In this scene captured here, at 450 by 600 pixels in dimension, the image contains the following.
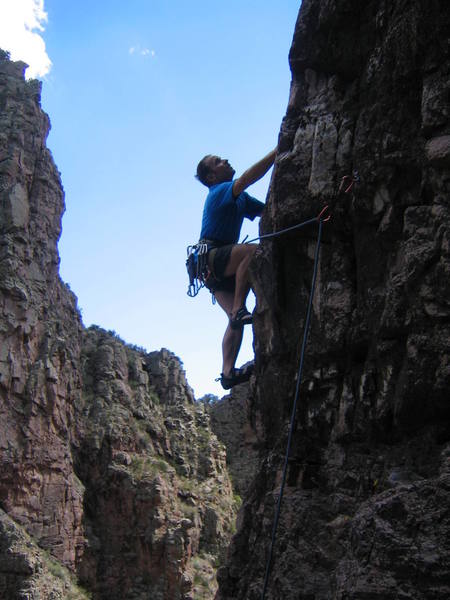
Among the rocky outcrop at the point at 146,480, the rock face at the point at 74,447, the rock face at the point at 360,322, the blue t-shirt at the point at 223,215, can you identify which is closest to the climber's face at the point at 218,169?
the blue t-shirt at the point at 223,215

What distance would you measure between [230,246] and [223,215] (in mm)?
450

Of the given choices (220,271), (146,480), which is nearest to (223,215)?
(220,271)

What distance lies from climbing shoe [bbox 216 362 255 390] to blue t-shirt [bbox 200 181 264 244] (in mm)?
1473

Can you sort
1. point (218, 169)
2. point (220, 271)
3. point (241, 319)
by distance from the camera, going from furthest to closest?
point (218, 169), point (220, 271), point (241, 319)

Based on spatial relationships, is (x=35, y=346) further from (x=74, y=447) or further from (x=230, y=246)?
(x=230, y=246)

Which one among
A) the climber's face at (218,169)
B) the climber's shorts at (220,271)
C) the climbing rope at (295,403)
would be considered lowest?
the climbing rope at (295,403)

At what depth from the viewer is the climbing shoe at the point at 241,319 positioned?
764 cm

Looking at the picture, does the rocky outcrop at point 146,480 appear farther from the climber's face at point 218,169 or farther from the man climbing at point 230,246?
the climber's face at point 218,169

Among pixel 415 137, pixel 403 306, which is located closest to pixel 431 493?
pixel 403 306

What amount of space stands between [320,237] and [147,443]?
24001 millimetres

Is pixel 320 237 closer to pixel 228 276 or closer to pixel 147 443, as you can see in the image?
pixel 228 276

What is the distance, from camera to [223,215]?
8.04 m

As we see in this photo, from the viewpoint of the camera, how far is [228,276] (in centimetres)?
797

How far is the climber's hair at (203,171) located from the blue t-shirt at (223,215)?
450 millimetres
